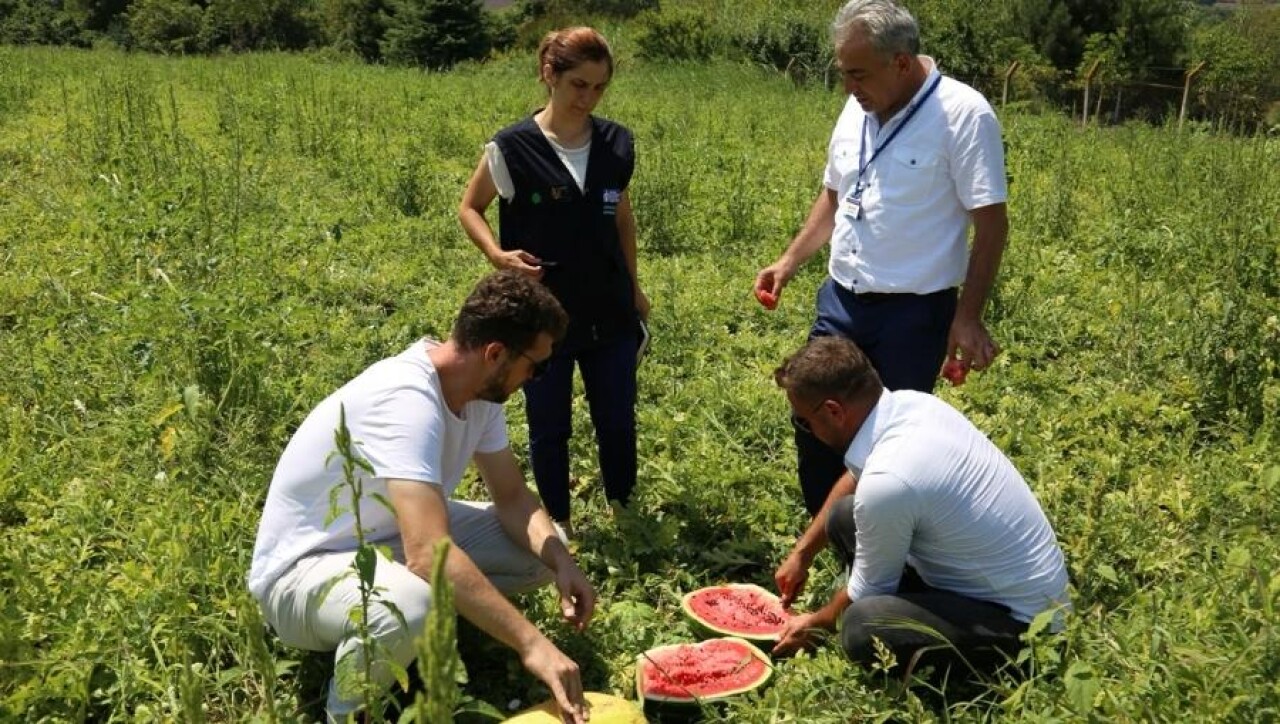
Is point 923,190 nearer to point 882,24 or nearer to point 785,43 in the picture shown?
point 882,24

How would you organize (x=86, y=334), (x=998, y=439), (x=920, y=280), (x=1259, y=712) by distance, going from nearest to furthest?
1. (x=1259, y=712)
2. (x=920, y=280)
3. (x=998, y=439)
4. (x=86, y=334)

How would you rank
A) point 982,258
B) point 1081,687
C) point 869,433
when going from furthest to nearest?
1. point 982,258
2. point 869,433
3. point 1081,687

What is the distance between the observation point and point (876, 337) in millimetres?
3443

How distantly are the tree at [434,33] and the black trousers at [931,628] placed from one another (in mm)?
34680

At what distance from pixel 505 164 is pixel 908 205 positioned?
1416mm

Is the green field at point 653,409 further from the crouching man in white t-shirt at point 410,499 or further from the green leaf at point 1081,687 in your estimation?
the crouching man in white t-shirt at point 410,499

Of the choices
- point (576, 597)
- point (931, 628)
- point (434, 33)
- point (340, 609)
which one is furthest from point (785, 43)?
point (340, 609)

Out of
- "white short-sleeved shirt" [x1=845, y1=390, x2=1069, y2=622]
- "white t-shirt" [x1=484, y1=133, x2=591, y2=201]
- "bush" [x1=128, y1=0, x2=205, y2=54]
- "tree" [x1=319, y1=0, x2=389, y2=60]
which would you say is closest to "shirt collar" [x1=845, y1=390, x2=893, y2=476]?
"white short-sleeved shirt" [x1=845, y1=390, x2=1069, y2=622]

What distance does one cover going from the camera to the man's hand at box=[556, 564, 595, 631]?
121 inches

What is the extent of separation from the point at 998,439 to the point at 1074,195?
15.9 ft

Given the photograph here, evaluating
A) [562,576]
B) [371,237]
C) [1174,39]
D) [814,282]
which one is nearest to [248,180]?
[371,237]

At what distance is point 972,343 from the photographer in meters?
3.24

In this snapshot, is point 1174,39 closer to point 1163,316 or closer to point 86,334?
point 1163,316

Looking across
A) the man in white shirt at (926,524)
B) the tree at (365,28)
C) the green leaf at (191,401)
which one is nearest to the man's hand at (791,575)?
the man in white shirt at (926,524)
